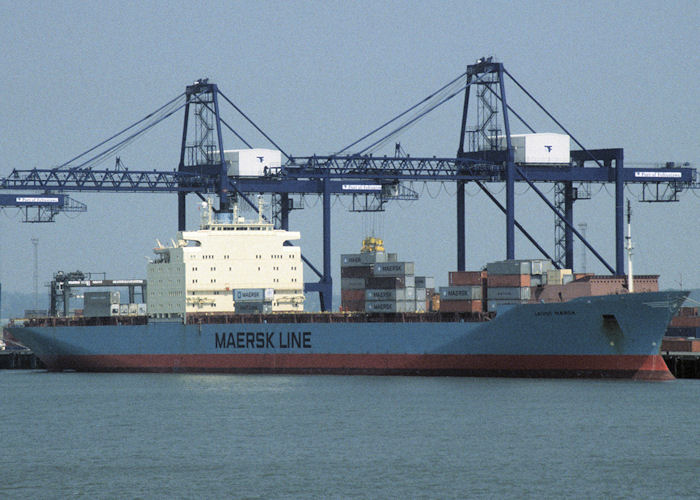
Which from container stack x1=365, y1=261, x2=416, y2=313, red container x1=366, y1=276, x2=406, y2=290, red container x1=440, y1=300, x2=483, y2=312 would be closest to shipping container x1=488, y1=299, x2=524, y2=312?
red container x1=440, y1=300, x2=483, y2=312

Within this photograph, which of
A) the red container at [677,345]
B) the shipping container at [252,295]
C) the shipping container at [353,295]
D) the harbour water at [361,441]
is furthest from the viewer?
the shipping container at [252,295]

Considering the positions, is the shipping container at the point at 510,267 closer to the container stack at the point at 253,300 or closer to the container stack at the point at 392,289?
the container stack at the point at 392,289

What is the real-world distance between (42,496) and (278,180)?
4602cm

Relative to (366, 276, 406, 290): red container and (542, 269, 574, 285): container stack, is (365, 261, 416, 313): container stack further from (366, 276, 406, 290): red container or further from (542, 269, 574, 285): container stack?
(542, 269, 574, 285): container stack

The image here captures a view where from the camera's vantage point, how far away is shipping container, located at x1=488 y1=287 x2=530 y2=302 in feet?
185

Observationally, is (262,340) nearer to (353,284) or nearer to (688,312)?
(353,284)

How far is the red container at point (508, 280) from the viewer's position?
5647 centimetres

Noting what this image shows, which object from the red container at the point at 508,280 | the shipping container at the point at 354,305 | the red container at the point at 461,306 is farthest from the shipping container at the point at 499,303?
the shipping container at the point at 354,305

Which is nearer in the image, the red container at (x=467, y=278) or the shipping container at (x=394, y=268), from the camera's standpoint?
the red container at (x=467, y=278)

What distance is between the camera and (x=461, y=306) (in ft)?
190

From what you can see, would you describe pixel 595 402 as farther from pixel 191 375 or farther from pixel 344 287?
pixel 191 375

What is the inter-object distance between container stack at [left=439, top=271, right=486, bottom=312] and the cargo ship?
0.29 feet

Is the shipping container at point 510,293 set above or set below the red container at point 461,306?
above

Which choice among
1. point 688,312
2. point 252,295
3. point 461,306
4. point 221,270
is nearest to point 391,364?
point 461,306
